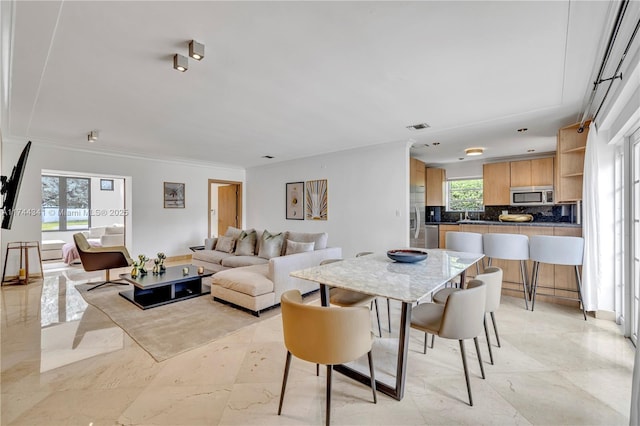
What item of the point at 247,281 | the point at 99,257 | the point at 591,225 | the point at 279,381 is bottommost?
the point at 279,381

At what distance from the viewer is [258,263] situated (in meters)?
4.52

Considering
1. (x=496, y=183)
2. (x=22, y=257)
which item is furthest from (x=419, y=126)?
(x=22, y=257)

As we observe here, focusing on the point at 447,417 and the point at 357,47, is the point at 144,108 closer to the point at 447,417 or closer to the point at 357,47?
the point at 357,47

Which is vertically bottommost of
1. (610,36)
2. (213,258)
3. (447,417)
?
(447,417)

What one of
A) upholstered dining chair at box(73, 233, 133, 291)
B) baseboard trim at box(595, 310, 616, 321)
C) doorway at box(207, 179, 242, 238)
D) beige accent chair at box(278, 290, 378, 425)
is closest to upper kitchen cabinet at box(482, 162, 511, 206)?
baseboard trim at box(595, 310, 616, 321)

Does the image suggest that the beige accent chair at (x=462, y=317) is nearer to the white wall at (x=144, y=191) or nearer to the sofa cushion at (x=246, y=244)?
the sofa cushion at (x=246, y=244)

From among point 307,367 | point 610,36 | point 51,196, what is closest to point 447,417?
point 307,367

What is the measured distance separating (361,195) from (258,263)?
2452 mm

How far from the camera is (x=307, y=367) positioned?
2.27 m

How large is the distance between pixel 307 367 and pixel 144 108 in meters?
3.42

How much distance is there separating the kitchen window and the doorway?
19.0ft

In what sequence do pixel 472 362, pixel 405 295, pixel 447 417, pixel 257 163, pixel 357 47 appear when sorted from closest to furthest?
pixel 405 295
pixel 447 417
pixel 357 47
pixel 472 362
pixel 257 163

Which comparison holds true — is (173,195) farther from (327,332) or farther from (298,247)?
(327,332)

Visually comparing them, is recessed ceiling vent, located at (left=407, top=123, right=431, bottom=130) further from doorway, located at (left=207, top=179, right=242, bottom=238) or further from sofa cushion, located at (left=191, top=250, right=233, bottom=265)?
doorway, located at (left=207, top=179, right=242, bottom=238)
